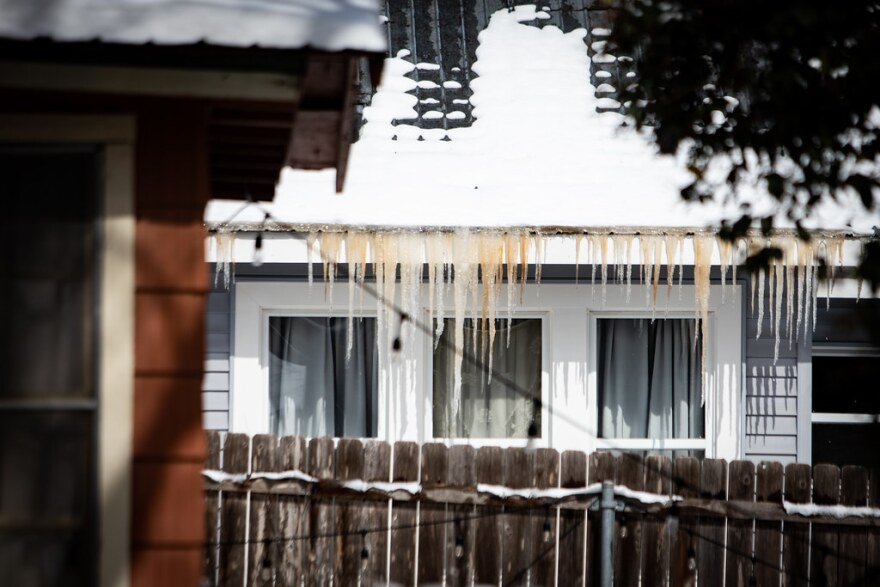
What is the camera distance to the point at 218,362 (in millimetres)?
9672

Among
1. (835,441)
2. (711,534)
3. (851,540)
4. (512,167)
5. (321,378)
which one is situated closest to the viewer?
(851,540)

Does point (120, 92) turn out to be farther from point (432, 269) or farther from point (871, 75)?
point (432, 269)

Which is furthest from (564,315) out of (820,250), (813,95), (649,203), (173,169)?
(173,169)

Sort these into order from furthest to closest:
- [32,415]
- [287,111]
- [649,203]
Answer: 1. [649,203]
2. [287,111]
3. [32,415]

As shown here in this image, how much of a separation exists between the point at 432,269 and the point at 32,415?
5.34m

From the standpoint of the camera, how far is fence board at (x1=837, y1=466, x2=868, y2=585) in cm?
814

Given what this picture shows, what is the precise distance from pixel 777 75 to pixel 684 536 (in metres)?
5.00

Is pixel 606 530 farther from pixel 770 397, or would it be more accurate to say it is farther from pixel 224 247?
pixel 224 247

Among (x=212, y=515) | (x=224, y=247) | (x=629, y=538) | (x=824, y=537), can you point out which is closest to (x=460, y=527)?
(x=629, y=538)

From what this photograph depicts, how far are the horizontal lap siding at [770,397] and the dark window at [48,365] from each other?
7064 millimetres

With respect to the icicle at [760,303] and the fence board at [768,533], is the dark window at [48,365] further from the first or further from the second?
the icicle at [760,303]

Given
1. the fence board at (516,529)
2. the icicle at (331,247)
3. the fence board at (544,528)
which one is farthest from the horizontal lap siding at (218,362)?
the fence board at (544,528)

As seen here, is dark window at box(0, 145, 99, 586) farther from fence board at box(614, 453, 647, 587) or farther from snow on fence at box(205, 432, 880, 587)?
fence board at box(614, 453, 647, 587)

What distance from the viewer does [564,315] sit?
9656 millimetres
